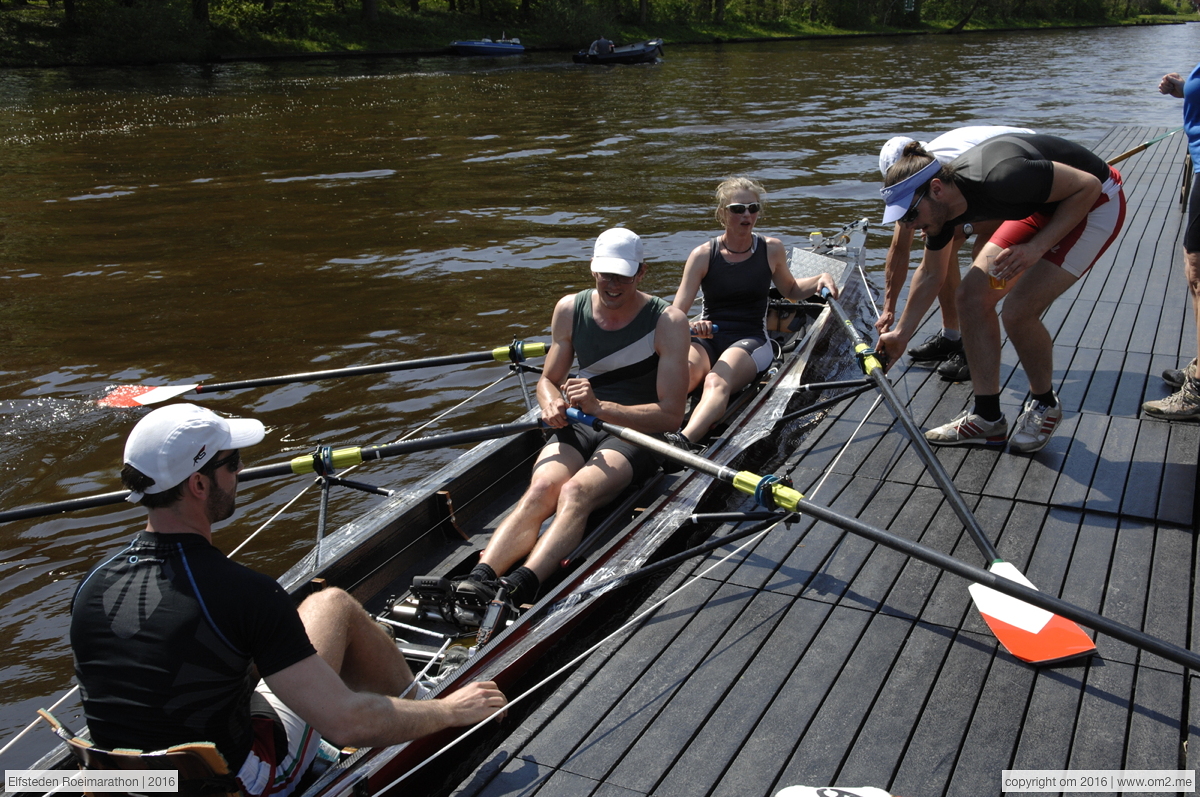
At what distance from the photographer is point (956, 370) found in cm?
626

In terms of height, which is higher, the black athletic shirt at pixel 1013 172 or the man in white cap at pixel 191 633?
the black athletic shirt at pixel 1013 172

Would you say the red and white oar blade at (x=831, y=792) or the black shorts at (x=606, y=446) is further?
the black shorts at (x=606, y=446)

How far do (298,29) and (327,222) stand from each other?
106 ft

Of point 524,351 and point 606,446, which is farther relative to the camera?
point 524,351

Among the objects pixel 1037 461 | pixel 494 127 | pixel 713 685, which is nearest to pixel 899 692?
pixel 713 685

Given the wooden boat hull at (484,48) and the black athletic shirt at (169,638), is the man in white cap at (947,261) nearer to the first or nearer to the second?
the black athletic shirt at (169,638)

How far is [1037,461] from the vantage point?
5.08m

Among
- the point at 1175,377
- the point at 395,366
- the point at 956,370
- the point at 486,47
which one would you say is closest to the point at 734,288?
the point at 956,370

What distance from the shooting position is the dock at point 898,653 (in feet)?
10.4

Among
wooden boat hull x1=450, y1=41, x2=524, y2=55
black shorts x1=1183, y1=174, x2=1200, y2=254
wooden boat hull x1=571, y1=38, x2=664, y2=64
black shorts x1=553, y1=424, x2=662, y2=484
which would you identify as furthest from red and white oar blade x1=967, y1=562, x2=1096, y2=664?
wooden boat hull x1=450, y1=41, x2=524, y2=55

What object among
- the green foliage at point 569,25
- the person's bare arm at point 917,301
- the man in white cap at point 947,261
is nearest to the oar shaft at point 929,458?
the person's bare arm at point 917,301

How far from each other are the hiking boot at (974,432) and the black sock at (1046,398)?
0.81 ft

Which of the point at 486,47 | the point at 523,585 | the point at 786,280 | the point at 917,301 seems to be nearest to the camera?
the point at 523,585

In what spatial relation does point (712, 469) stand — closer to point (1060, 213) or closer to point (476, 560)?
point (476, 560)
